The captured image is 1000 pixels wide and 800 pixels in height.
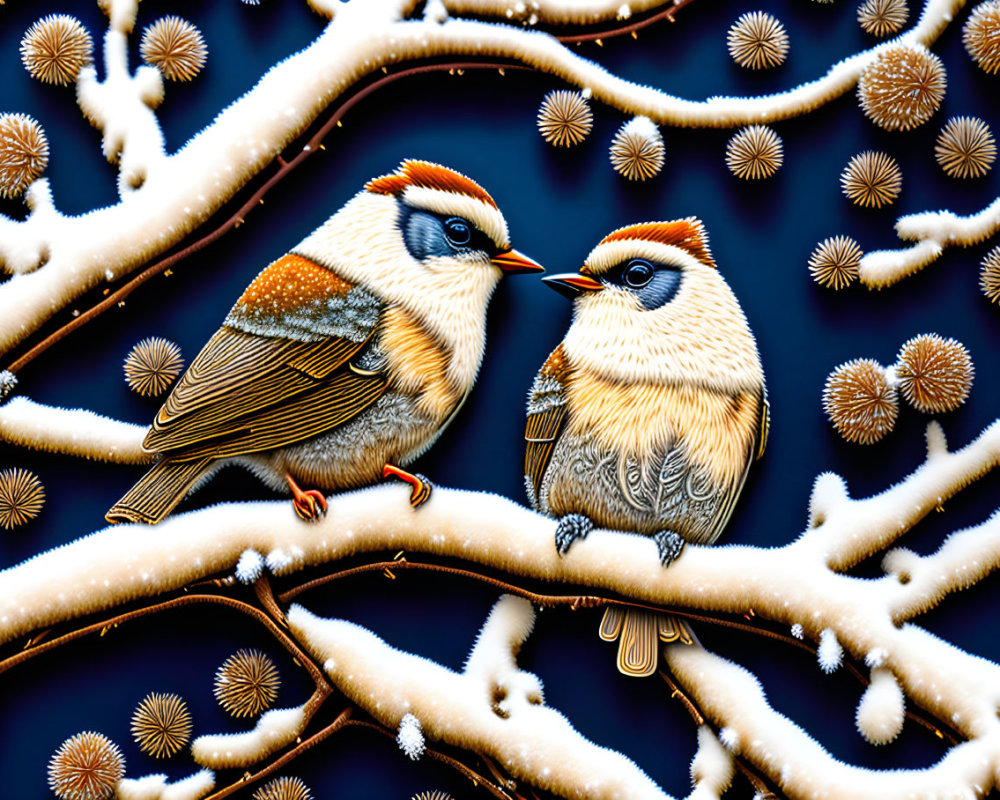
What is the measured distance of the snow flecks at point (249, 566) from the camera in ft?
3.89

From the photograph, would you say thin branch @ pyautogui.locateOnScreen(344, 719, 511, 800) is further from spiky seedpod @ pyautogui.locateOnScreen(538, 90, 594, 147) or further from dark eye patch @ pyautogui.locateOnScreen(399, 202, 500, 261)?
spiky seedpod @ pyautogui.locateOnScreen(538, 90, 594, 147)

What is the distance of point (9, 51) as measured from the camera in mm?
1360

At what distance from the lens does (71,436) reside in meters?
1.26

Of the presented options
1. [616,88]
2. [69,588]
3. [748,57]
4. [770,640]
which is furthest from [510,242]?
[69,588]

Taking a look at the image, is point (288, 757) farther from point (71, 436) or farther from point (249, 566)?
point (71, 436)

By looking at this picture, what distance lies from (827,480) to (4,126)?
4.83 feet

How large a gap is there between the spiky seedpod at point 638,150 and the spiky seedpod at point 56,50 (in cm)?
92

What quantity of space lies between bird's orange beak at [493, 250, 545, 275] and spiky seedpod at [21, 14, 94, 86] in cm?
79

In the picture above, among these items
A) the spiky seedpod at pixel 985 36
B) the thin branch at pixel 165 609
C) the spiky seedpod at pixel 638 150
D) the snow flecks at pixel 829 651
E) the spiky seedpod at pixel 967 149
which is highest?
the spiky seedpod at pixel 985 36

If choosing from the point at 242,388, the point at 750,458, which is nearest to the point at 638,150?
the point at 750,458

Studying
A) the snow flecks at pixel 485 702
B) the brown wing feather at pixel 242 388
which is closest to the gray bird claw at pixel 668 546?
the snow flecks at pixel 485 702

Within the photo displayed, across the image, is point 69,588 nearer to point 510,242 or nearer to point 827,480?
point 510,242

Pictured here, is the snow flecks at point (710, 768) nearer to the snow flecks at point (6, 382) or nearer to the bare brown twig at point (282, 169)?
the bare brown twig at point (282, 169)

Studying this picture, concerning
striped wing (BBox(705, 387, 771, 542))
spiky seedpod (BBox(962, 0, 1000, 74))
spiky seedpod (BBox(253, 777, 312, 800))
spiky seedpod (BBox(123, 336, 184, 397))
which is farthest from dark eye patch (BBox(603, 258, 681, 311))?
spiky seedpod (BBox(253, 777, 312, 800))
